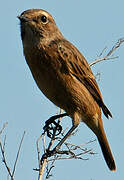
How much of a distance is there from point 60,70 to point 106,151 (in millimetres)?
1961

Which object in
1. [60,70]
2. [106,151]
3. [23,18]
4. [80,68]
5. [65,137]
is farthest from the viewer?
[106,151]

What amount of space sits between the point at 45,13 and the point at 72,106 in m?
1.60

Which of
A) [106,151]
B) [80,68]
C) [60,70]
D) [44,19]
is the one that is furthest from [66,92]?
[106,151]

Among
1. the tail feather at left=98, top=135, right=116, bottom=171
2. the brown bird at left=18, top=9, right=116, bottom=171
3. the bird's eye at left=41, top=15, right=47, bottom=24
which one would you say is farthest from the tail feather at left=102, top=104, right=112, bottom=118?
the bird's eye at left=41, top=15, right=47, bottom=24

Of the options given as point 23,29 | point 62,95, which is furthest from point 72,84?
point 23,29

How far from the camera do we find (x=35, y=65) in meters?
6.01

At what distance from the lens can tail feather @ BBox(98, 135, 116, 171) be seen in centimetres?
707

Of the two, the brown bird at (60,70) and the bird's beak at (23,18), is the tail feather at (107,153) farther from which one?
the bird's beak at (23,18)

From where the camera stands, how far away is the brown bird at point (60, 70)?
19.8ft

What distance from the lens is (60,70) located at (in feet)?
20.2

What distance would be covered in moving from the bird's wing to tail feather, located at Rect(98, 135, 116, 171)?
55cm

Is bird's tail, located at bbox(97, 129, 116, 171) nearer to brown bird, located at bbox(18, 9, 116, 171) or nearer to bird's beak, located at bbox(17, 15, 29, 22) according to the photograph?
brown bird, located at bbox(18, 9, 116, 171)

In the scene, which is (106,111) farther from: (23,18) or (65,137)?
(23,18)

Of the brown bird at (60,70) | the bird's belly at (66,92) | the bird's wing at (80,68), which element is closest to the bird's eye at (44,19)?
the brown bird at (60,70)
